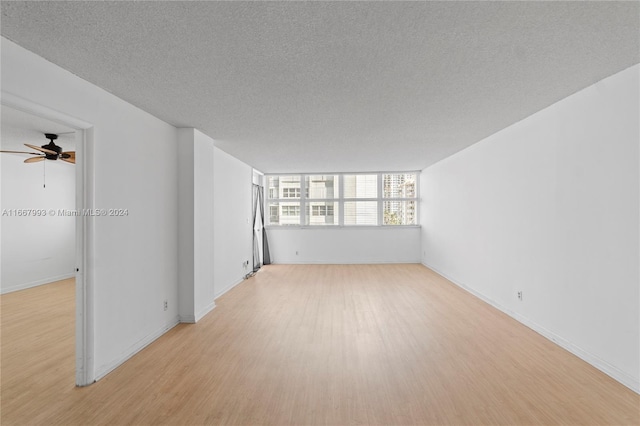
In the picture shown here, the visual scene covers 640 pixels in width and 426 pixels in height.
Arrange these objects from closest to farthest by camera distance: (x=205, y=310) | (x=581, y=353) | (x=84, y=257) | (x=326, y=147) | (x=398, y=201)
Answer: (x=84, y=257), (x=581, y=353), (x=205, y=310), (x=326, y=147), (x=398, y=201)

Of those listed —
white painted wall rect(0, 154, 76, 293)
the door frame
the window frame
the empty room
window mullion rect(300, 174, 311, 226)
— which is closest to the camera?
the empty room

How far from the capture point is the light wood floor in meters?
1.90

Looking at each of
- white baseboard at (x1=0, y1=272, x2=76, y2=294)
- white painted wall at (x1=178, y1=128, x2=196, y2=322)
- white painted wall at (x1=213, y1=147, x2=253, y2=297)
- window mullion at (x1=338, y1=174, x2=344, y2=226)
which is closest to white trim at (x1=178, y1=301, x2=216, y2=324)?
white painted wall at (x1=178, y1=128, x2=196, y2=322)

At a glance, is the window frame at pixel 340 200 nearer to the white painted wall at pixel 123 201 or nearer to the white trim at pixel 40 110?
the white painted wall at pixel 123 201

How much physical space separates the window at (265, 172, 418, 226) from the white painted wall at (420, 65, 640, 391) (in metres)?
3.27

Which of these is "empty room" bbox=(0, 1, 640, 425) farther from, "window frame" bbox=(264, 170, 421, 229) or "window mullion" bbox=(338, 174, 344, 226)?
"window mullion" bbox=(338, 174, 344, 226)

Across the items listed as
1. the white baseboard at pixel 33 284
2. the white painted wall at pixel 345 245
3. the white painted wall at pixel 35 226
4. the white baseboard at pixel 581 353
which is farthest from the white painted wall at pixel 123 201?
the white painted wall at pixel 345 245

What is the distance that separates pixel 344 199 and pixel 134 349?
5.83m

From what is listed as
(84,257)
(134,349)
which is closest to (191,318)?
(134,349)

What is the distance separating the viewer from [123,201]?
266 centimetres

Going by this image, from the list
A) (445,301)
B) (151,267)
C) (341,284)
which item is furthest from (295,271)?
(151,267)

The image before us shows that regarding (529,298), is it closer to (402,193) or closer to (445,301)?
(445,301)

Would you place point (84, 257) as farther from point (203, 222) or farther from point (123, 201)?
point (203, 222)

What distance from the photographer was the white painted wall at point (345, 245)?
7520mm
